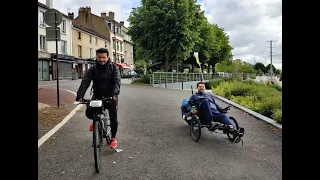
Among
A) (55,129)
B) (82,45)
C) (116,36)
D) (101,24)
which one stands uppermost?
(101,24)

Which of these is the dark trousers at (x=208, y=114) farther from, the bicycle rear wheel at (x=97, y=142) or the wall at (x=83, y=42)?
the wall at (x=83, y=42)

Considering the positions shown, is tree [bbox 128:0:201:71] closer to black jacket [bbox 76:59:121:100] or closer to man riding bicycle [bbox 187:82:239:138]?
man riding bicycle [bbox 187:82:239:138]

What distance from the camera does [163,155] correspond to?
4.83 metres

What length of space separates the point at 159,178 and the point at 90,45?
45403 mm

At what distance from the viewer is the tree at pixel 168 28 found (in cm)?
2559

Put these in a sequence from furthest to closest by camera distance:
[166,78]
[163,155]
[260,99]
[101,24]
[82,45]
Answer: [101,24]
[82,45]
[166,78]
[260,99]
[163,155]

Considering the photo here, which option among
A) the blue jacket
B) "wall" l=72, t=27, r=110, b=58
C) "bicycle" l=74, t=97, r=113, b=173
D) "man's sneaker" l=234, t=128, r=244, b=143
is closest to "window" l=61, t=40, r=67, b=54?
"wall" l=72, t=27, r=110, b=58

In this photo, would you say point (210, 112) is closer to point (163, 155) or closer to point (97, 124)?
point (163, 155)

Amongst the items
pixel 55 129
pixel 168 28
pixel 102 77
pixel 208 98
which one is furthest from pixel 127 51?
pixel 102 77

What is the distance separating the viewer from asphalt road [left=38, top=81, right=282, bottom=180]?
3.95 meters

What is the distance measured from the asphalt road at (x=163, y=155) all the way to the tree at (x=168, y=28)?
62.5ft

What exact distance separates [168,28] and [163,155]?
71.9 ft
